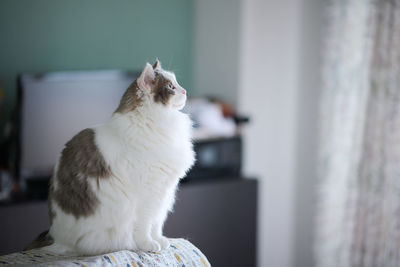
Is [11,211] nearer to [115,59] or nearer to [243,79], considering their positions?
[115,59]

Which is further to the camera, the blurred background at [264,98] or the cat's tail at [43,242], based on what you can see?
the blurred background at [264,98]

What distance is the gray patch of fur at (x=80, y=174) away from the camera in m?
1.07

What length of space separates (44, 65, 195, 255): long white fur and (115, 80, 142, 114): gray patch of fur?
0.01 metres

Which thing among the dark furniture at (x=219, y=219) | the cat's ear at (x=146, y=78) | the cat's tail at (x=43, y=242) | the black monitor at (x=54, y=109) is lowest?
the dark furniture at (x=219, y=219)

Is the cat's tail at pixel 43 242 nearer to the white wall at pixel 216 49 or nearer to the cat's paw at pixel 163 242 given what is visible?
the cat's paw at pixel 163 242

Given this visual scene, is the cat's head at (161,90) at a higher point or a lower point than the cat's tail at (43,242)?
higher

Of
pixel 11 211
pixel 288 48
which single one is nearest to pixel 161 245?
pixel 11 211

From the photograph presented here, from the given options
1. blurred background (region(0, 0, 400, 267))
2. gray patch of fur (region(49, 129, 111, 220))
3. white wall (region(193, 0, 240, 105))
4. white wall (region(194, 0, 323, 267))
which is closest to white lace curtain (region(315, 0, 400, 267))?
blurred background (region(0, 0, 400, 267))

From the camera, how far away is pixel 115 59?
264 cm

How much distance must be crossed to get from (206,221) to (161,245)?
1251 mm

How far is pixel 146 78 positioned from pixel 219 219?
1476mm

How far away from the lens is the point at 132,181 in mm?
1061

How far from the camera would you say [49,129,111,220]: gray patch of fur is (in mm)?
1070

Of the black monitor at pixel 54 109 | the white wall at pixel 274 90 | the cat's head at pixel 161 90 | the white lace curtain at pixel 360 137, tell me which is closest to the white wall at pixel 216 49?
the white wall at pixel 274 90
